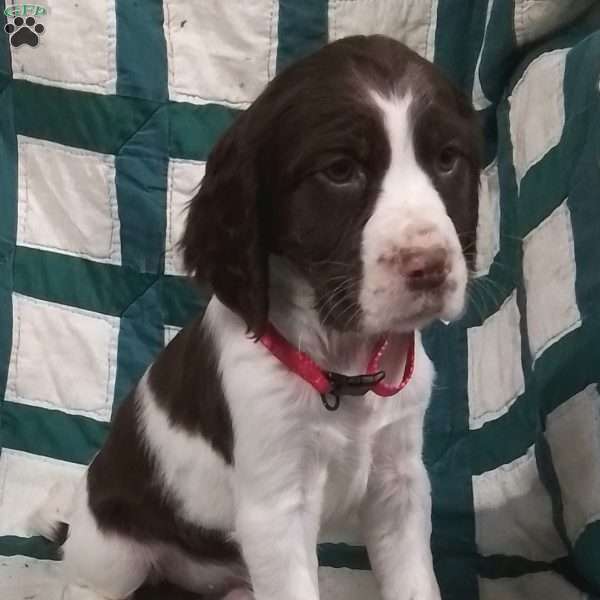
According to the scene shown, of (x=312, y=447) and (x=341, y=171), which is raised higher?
(x=341, y=171)

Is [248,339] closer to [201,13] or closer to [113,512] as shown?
[113,512]

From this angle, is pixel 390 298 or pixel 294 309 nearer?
pixel 390 298

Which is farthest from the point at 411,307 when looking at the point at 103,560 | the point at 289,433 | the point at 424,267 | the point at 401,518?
the point at 103,560

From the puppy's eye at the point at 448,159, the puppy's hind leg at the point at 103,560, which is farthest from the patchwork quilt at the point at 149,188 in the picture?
the puppy's eye at the point at 448,159

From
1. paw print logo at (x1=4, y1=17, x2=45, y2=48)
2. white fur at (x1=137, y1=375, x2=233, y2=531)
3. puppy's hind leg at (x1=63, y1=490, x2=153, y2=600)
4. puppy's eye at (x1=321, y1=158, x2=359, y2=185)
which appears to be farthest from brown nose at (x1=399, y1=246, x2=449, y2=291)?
paw print logo at (x1=4, y1=17, x2=45, y2=48)

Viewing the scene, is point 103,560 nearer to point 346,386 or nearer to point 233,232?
point 346,386

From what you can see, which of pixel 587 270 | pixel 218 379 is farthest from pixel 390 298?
pixel 587 270

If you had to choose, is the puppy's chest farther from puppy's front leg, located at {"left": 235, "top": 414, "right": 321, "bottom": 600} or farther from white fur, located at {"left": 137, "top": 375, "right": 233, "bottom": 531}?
white fur, located at {"left": 137, "top": 375, "right": 233, "bottom": 531}
